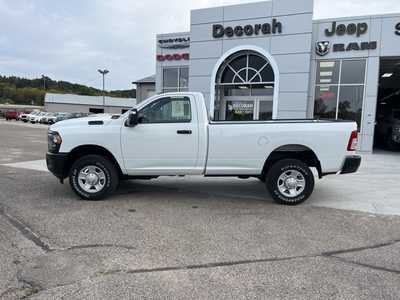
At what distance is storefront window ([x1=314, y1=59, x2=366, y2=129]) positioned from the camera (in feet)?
49.2

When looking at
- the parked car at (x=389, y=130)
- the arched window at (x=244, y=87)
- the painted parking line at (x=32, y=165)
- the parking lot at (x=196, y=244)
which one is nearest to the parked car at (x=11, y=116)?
the arched window at (x=244, y=87)

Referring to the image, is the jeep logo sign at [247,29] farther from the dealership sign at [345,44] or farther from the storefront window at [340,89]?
the storefront window at [340,89]

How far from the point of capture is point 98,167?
20.8ft

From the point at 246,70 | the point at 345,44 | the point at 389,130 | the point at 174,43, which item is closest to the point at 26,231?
the point at 246,70

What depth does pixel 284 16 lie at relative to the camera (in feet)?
49.6

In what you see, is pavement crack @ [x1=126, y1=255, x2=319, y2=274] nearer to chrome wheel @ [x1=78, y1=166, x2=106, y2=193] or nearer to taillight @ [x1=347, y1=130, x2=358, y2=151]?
taillight @ [x1=347, y1=130, x2=358, y2=151]

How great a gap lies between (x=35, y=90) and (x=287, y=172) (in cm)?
13167

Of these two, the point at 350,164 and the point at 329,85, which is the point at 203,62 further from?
the point at 350,164

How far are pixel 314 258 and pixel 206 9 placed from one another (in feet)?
49.4

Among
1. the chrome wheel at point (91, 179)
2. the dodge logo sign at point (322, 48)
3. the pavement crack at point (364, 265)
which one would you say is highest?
the dodge logo sign at point (322, 48)

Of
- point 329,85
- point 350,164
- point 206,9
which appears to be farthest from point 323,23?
point 350,164

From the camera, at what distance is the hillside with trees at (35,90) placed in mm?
118062

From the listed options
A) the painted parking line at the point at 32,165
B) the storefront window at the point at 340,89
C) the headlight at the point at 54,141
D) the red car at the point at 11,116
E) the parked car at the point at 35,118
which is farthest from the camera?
the red car at the point at 11,116

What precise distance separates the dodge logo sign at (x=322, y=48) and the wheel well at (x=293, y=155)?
34.1 ft
